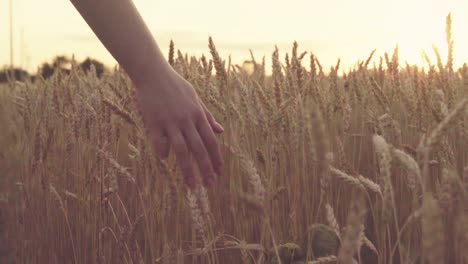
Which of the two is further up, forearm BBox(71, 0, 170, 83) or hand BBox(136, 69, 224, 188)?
forearm BBox(71, 0, 170, 83)

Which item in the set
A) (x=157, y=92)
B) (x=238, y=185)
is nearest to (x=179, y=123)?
(x=157, y=92)

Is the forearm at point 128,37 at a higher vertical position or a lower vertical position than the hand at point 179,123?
higher

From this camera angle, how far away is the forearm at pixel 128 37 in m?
1.05

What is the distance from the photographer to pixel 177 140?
993mm

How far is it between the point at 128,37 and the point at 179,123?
182 mm

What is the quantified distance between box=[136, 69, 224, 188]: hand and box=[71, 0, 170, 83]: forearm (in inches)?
0.8

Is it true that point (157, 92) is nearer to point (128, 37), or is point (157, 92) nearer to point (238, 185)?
point (128, 37)

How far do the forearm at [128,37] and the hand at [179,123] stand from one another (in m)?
0.02

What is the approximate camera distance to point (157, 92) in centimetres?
103

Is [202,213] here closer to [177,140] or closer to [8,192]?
[177,140]

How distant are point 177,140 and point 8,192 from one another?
0.45m

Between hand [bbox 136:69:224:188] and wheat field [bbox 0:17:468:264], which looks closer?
hand [bbox 136:69:224:188]

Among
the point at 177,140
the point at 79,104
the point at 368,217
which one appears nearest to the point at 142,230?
the point at 79,104

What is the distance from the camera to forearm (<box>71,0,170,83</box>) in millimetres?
1051
